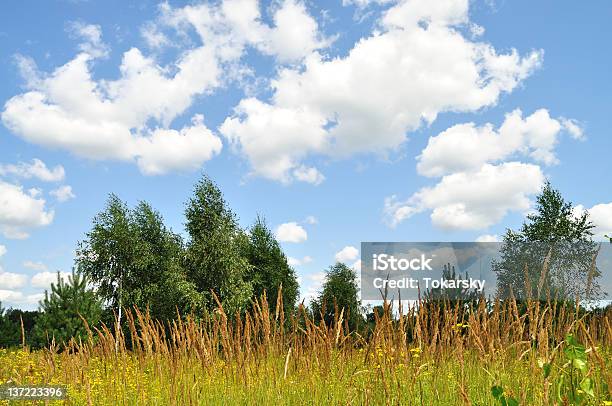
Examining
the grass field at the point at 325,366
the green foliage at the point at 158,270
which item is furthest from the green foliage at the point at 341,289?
the grass field at the point at 325,366

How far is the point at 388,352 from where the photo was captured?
12.4 ft

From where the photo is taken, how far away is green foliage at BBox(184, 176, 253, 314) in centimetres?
2605

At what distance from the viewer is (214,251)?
2605 cm

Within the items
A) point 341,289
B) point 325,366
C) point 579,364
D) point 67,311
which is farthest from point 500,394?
point 341,289

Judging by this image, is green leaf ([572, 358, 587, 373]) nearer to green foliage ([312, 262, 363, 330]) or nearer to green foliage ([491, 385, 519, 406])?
green foliage ([491, 385, 519, 406])

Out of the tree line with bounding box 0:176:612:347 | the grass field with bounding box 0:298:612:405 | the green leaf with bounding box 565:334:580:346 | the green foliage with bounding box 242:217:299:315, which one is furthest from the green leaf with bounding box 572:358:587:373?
the green foliage with bounding box 242:217:299:315

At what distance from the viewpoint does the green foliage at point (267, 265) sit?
29594 mm

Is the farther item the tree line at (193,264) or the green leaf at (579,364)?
the tree line at (193,264)

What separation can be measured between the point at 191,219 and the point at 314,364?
76.3 feet

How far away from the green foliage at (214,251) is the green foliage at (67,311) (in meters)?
12.3

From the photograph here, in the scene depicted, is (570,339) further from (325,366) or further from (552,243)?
(552,243)

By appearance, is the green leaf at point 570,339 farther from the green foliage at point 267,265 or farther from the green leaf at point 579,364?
the green foliage at point 267,265

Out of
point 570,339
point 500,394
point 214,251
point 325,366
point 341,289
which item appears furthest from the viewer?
point 341,289

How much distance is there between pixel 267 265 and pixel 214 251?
16.6 ft
